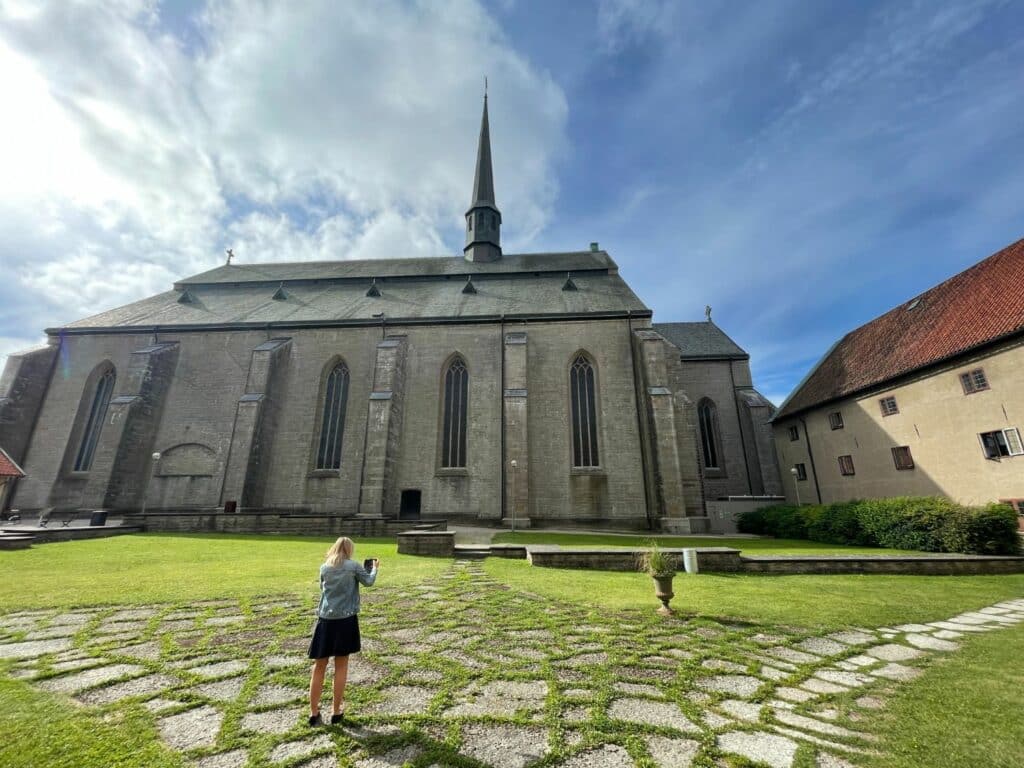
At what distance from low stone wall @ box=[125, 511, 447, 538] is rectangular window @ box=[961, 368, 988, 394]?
1964cm

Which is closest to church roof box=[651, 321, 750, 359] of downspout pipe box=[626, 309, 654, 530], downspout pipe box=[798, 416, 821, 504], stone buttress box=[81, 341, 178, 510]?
downspout pipe box=[626, 309, 654, 530]

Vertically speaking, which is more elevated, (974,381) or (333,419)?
(333,419)

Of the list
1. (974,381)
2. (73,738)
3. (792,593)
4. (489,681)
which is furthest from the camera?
(974,381)

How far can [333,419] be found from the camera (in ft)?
72.5

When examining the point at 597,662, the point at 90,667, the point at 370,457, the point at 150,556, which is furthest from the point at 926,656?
the point at 370,457

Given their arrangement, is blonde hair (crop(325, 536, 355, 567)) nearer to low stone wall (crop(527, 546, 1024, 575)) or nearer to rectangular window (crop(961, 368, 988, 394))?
low stone wall (crop(527, 546, 1024, 575))

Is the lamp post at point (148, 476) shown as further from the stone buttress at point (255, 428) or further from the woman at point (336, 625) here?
the woman at point (336, 625)

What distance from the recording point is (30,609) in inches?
236

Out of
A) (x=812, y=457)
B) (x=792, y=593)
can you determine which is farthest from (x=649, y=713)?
(x=812, y=457)

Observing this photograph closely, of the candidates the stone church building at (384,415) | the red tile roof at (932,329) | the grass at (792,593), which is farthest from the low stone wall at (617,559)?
the red tile roof at (932,329)

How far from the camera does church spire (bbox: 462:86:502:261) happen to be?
30.7m

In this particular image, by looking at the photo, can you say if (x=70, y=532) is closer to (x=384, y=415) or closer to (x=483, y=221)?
(x=384, y=415)

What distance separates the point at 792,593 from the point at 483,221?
29065mm

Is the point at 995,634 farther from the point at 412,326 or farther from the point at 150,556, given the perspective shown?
the point at 412,326
